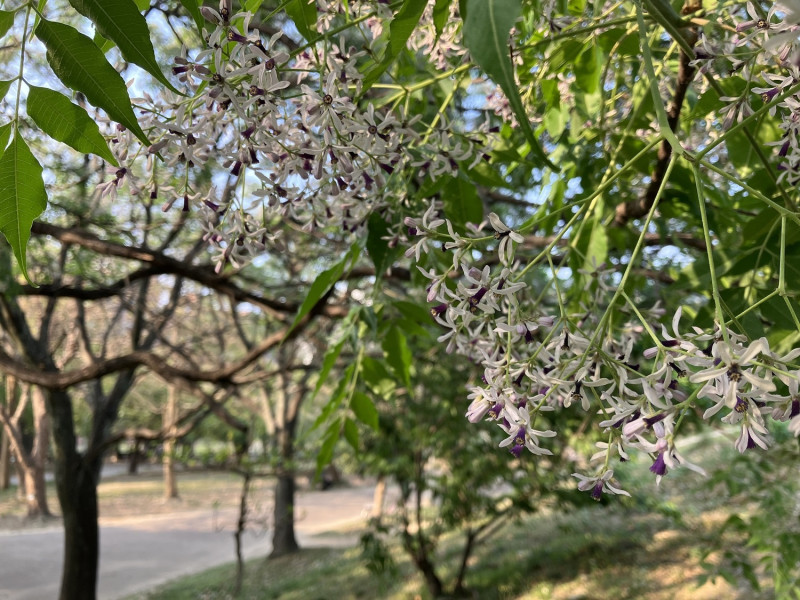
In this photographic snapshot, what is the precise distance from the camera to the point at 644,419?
63 centimetres

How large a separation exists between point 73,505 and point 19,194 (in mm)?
5994

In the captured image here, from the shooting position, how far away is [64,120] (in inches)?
28.0

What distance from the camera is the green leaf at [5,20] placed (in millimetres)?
678

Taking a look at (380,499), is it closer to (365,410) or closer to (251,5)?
(365,410)

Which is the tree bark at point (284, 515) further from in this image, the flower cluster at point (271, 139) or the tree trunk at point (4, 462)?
the tree trunk at point (4, 462)

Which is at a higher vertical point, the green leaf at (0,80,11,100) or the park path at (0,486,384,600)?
the green leaf at (0,80,11,100)

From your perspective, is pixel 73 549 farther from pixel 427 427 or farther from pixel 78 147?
pixel 78 147

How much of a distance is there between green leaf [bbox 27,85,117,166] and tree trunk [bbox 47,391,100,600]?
5642mm

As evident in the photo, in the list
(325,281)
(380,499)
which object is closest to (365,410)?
(325,281)

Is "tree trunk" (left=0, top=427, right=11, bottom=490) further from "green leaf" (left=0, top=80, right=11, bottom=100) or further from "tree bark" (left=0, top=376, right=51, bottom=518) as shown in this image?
"green leaf" (left=0, top=80, right=11, bottom=100)

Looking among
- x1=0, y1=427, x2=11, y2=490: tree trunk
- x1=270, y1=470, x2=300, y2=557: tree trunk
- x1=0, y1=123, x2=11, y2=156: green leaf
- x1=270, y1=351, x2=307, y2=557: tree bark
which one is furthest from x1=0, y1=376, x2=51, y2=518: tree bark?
x1=0, y1=123, x2=11, y2=156: green leaf

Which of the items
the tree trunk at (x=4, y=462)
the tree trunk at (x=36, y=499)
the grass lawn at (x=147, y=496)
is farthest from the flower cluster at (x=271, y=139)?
the tree trunk at (x=4, y=462)

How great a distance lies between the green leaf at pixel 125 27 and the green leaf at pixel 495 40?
297 mm

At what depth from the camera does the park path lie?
9.43 metres
